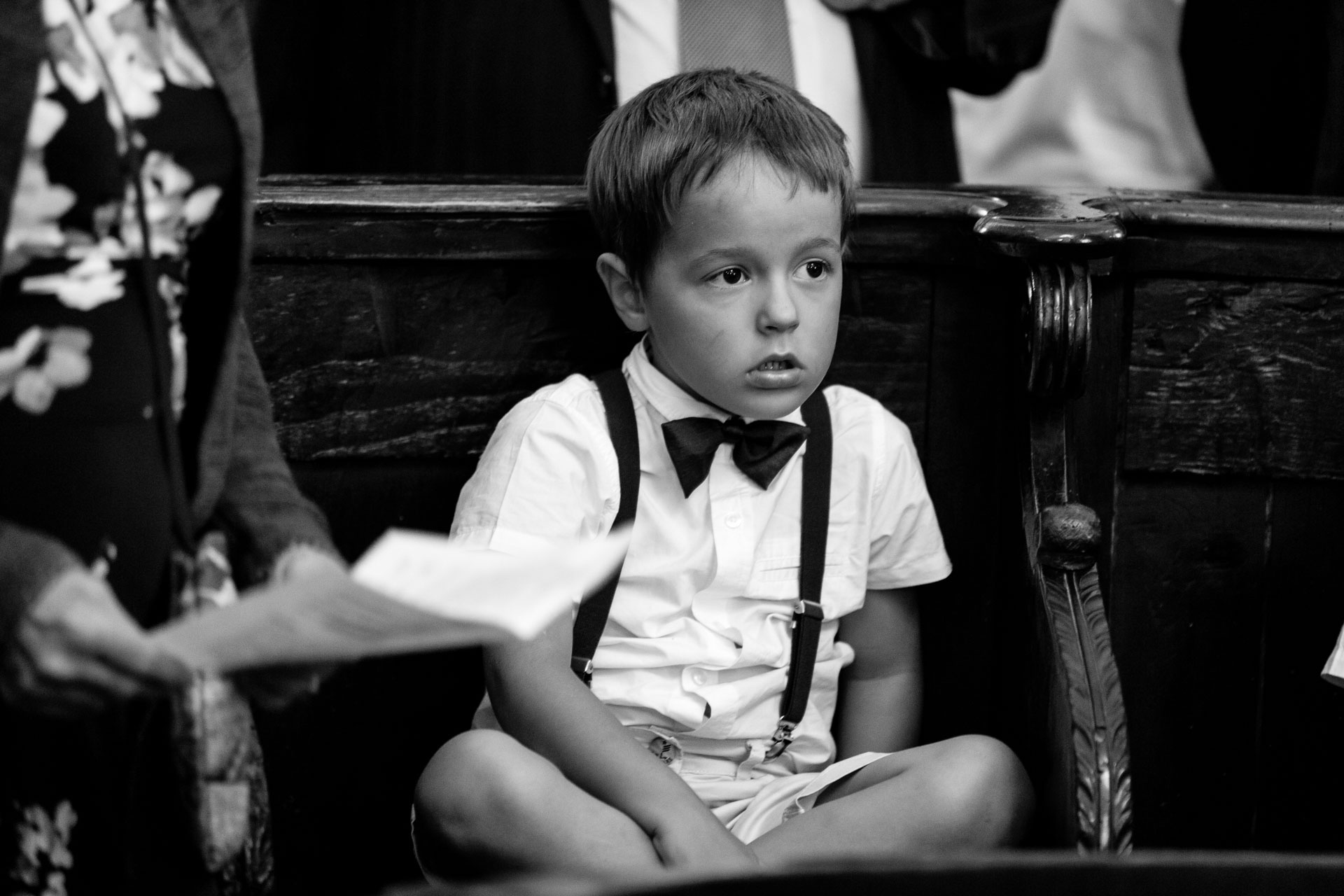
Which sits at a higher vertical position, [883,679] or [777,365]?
[777,365]

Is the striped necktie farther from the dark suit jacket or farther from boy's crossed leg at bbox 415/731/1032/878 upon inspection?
boy's crossed leg at bbox 415/731/1032/878

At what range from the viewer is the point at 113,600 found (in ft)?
3.25

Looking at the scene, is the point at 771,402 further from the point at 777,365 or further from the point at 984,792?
the point at 984,792

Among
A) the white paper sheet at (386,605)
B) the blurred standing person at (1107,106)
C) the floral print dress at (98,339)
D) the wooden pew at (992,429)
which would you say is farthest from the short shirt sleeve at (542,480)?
the blurred standing person at (1107,106)

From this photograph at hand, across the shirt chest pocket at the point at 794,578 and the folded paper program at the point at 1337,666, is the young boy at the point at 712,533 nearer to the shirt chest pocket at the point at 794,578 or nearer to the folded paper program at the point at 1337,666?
the shirt chest pocket at the point at 794,578

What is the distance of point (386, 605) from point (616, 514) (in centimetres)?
70

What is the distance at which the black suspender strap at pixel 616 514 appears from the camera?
160 cm

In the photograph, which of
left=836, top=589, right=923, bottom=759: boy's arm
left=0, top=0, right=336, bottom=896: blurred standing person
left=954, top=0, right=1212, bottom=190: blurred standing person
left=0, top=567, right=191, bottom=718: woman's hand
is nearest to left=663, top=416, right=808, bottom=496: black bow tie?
left=836, top=589, right=923, bottom=759: boy's arm

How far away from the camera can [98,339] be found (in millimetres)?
1062

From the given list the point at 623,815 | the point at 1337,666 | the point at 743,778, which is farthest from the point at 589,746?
the point at 1337,666

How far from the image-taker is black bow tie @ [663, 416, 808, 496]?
1632mm

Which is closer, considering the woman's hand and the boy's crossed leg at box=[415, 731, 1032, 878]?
the woman's hand

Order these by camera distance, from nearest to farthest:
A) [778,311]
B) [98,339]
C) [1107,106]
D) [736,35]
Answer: [98,339] → [778,311] → [736,35] → [1107,106]

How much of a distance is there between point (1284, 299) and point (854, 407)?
18.4 inches
